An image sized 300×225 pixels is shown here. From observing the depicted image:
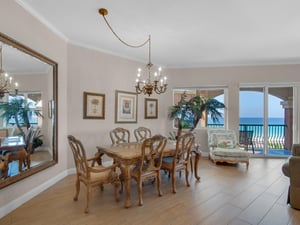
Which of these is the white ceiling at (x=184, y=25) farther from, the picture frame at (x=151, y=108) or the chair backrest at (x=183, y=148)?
the chair backrest at (x=183, y=148)

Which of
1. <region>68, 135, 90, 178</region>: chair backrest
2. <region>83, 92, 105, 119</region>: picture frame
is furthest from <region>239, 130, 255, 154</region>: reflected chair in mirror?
<region>68, 135, 90, 178</region>: chair backrest

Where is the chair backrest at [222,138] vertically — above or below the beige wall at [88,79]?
below

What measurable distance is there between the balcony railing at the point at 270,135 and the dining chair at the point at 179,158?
3.16 m

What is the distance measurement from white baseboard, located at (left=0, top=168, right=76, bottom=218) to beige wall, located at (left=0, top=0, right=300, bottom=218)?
3cm

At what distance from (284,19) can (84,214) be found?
3997 mm

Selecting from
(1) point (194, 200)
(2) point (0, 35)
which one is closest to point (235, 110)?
(1) point (194, 200)

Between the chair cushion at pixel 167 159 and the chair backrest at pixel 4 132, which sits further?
the chair cushion at pixel 167 159

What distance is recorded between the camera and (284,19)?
2959 mm

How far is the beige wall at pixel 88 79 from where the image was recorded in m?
2.61

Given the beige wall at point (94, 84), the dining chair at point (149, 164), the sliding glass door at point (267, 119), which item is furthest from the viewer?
the sliding glass door at point (267, 119)

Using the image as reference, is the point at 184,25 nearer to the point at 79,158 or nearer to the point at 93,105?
the point at 93,105

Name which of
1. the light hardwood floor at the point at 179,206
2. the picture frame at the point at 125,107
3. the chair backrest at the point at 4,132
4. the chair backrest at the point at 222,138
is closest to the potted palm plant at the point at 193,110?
the chair backrest at the point at 222,138

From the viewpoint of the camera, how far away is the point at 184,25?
319cm

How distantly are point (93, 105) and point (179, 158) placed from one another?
2175 mm
